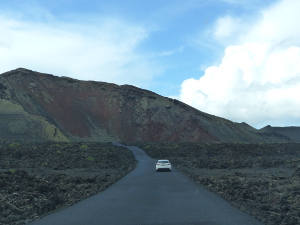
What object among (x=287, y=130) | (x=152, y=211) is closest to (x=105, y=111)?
(x=152, y=211)

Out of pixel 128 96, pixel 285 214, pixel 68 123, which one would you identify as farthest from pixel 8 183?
pixel 128 96

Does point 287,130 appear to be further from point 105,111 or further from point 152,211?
point 152,211

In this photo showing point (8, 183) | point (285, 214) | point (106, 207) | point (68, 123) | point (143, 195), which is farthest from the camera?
point (68, 123)

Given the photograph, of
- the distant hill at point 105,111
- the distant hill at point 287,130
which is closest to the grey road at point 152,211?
the distant hill at point 105,111

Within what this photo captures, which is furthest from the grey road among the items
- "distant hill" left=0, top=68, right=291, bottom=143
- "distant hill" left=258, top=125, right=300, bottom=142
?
"distant hill" left=258, top=125, right=300, bottom=142

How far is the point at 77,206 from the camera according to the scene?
14117 mm

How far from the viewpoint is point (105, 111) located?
118 m

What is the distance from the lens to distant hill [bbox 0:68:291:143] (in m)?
100

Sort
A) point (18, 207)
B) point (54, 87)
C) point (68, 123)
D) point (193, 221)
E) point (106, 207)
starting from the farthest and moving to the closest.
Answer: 1. point (54, 87)
2. point (68, 123)
3. point (18, 207)
4. point (106, 207)
5. point (193, 221)

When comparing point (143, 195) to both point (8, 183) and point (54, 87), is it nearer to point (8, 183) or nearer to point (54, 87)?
point (8, 183)

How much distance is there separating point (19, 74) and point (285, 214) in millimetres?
108195

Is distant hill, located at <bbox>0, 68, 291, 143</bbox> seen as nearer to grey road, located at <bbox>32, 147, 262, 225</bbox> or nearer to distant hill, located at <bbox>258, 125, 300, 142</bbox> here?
distant hill, located at <bbox>258, 125, 300, 142</bbox>

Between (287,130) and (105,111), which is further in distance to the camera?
(287,130)

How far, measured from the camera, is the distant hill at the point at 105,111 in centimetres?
10050
